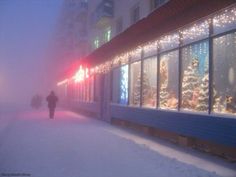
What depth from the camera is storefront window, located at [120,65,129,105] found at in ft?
69.3

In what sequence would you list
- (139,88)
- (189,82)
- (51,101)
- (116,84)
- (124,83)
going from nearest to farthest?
(189,82)
(139,88)
(124,83)
(116,84)
(51,101)

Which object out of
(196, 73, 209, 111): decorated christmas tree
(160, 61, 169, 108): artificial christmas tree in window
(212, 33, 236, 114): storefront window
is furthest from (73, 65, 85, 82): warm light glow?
(212, 33, 236, 114): storefront window

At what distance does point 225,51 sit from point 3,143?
24.8ft

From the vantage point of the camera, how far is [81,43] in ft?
154

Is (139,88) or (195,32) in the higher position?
(195,32)

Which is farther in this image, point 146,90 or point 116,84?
point 116,84

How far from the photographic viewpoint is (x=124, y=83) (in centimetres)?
2200

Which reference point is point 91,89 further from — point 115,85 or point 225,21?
point 225,21

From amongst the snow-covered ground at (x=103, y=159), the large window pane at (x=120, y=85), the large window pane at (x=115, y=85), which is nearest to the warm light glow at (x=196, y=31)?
the snow-covered ground at (x=103, y=159)

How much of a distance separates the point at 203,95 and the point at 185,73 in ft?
5.48

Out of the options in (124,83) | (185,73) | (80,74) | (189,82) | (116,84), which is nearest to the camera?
(189,82)

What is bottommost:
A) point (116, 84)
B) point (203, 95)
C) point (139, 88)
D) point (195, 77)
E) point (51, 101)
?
point (51, 101)

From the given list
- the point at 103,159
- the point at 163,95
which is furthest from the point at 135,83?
the point at 103,159

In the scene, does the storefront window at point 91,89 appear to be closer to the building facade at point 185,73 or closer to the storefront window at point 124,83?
the storefront window at point 124,83
